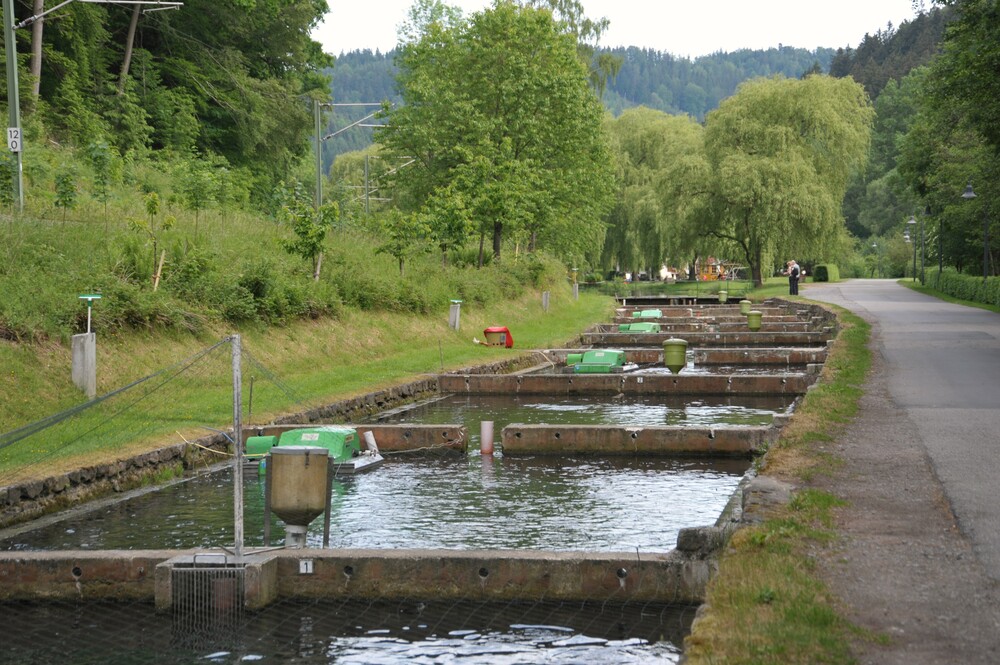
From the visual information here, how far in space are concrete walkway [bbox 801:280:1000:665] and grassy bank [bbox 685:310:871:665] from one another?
0.16 metres

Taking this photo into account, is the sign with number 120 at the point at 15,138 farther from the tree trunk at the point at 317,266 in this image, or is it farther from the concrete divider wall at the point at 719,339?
the concrete divider wall at the point at 719,339

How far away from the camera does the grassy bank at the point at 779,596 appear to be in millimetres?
5969

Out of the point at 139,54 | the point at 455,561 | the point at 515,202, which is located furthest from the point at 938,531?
the point at 139,54

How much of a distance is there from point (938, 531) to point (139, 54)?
42.3 meters

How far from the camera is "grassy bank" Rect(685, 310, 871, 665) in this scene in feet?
19.6

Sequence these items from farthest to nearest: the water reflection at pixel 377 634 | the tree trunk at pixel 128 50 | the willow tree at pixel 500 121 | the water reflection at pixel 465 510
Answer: the willow tree at pixel 500 121
the tree trunk at pixel 128 50
the water reflection at pixel 465 510
the water reflection at pixel 377 634

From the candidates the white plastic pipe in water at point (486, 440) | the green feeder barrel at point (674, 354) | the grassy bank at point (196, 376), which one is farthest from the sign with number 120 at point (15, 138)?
the green feeder barrel at point (674, 354)

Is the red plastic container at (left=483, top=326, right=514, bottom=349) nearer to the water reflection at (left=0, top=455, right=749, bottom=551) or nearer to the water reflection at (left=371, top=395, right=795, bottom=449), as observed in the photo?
the water reflection at (left=371, top=395, right=795, bottom=449)

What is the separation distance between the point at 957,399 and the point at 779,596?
36.0 feet

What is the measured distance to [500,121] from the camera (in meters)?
48.9

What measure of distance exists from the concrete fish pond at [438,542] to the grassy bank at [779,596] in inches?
27.3

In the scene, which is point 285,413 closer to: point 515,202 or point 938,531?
point 938,531

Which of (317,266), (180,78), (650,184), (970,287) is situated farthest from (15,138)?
(650,184)

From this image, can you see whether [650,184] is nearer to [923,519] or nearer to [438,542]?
[438,542]
